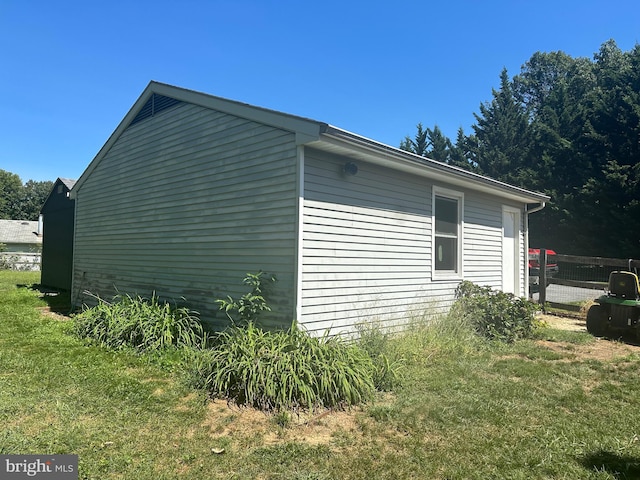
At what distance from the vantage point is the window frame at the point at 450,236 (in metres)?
7.27

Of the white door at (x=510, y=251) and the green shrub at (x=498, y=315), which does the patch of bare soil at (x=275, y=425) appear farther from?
the white door at (x=510, y=251)

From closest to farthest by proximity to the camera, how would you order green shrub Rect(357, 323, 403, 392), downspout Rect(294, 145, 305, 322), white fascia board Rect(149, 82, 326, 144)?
green shrub Rect(357, 323, 403, 392)
white fascia board Rect(149, 82, 326, 144)
downspout Rect(294, 145, 305, 322)

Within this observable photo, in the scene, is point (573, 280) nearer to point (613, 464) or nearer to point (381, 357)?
point (381, 357)

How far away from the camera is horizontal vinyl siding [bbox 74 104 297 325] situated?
17.5 ft

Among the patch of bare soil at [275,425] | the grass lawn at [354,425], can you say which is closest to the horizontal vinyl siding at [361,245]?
the grass lawn at [354,425]

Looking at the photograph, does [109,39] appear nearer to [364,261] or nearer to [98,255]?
[98,255]

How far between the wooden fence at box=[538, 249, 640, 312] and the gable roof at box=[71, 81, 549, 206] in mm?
1949

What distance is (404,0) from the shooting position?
9.12 metres

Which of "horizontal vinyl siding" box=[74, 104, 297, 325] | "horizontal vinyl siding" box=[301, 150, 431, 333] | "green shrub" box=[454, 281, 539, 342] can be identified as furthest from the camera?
"green shrub" box=[454, 281, 539, 342]

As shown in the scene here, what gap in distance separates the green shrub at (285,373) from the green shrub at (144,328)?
1406 mm

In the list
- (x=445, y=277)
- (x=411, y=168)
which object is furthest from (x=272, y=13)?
(x=445, y=277)

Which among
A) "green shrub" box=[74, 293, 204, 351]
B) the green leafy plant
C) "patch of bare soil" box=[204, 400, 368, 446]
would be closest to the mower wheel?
"patch of bare soil" box=[204, 400, 368, 446]

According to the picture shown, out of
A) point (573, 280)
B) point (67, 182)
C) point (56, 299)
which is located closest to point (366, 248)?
point (573, 280)

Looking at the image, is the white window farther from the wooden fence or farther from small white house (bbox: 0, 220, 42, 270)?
small white house (bbox: 0, 220, 42, 270)
